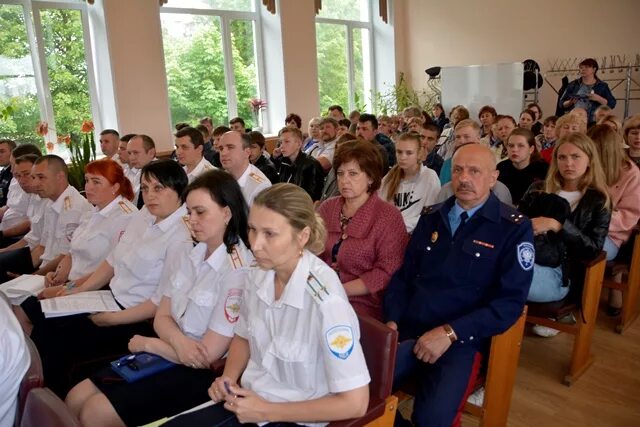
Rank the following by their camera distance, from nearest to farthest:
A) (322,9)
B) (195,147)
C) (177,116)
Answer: (195,147)
(177,116)
(322,9)

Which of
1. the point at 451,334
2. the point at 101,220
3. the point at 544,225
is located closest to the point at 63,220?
the point at 101,220

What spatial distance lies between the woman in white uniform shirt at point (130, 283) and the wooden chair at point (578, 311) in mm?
1676

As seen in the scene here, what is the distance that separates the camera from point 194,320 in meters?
1.98

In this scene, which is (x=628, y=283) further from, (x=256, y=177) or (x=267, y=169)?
(x=267, y=169)

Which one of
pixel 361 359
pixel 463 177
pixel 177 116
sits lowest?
pixel 361 359

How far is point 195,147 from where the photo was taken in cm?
414

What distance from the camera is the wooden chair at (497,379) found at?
1955 mm

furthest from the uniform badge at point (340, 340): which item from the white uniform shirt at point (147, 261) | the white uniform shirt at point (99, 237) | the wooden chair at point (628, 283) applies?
the wooden chair at point (628, 283)

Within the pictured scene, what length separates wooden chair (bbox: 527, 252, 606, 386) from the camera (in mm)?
2471

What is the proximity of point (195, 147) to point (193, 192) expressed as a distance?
2.26 metres

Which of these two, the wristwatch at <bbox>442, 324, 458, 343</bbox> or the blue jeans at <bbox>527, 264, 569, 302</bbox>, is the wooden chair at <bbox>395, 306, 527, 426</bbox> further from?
the blue jeans at <bbox>527, 264, 569, 302</bbox>

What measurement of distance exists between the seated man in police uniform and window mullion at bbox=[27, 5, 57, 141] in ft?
19.8

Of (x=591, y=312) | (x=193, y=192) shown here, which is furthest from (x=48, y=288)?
(x=591, y=312)

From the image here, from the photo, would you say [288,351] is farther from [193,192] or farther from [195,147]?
[195,147]
